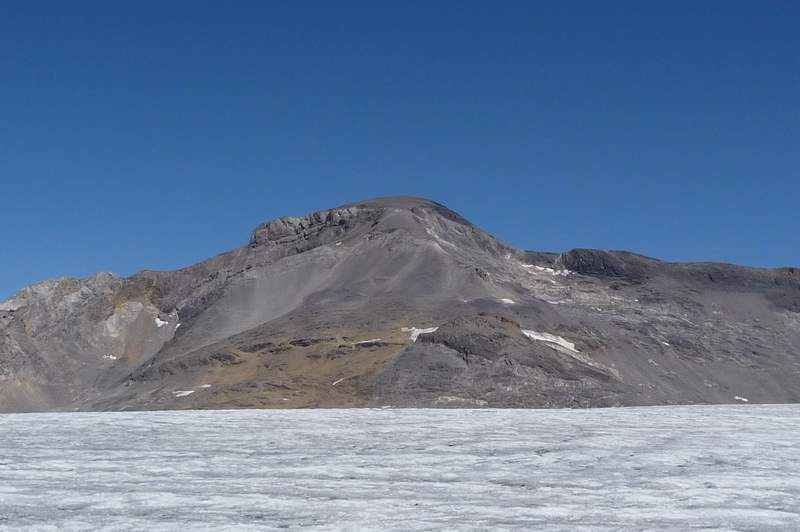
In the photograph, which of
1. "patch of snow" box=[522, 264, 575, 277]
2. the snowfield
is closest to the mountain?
"patch of snow" box=[522, 264, 575, 277]

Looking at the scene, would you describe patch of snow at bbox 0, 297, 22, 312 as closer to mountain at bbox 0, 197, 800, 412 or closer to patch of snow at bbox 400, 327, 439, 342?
mountain at bbox 0, 197, 800, 412

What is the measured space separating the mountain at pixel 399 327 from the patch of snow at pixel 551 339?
0.26m

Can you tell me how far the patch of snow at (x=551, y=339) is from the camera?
7188cm

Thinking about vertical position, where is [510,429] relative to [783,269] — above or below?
below

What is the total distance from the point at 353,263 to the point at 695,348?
3385 cm

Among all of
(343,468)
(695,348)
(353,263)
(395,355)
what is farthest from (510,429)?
(353,263)

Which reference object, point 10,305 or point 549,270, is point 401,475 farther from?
point 549,270

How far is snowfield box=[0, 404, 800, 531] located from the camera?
35.0 feet

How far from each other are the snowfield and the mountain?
1524 inches

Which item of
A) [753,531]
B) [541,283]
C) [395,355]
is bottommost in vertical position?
[753,531]

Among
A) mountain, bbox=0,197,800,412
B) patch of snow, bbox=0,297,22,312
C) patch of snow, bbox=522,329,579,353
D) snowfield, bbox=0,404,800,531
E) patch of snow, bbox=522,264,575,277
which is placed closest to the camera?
snowfield, bbox=0,404,800,531

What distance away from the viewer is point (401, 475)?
13.6m

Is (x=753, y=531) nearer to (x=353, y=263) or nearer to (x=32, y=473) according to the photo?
(x=32, y=473)

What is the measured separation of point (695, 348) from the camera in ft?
275
